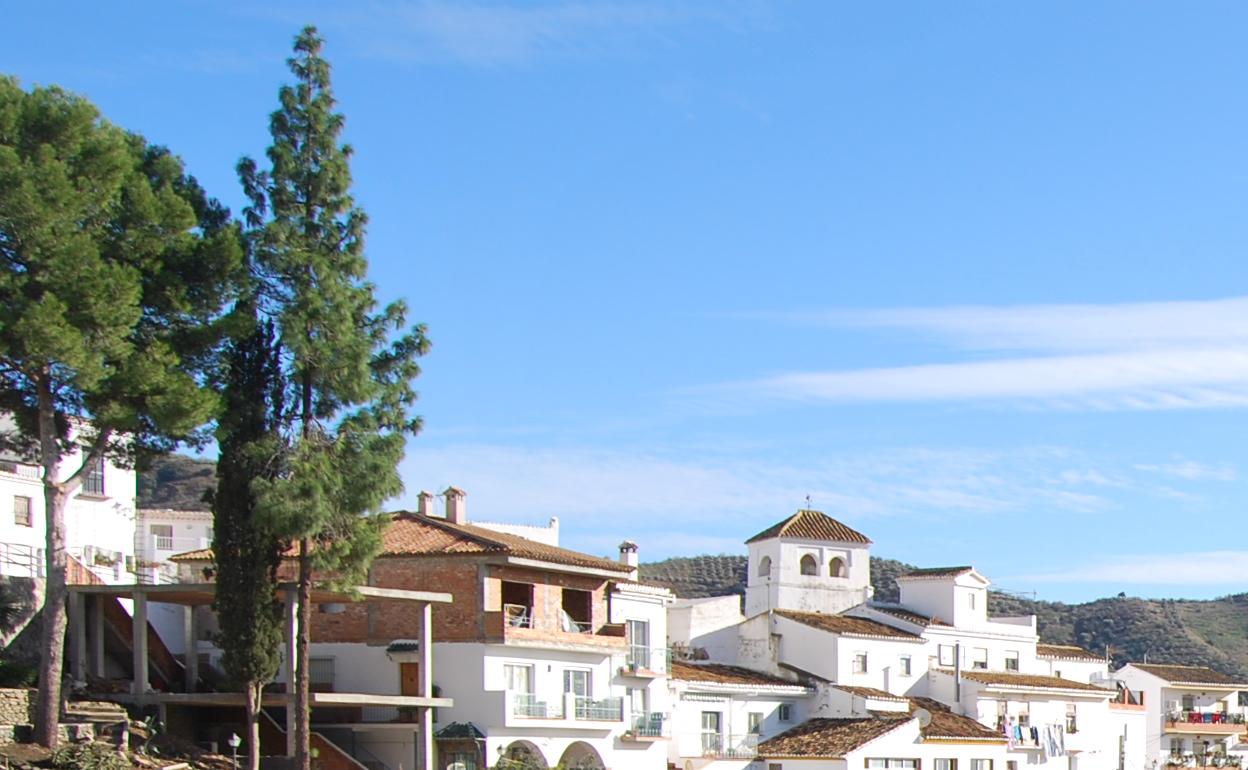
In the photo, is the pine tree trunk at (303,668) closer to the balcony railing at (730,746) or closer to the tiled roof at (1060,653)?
the balcony railing at (730,746)

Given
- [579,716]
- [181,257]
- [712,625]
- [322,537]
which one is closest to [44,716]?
[322,537]

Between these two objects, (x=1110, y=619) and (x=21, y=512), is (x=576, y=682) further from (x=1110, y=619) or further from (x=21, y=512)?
(x=1110, y=619)

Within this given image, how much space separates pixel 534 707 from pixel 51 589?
1582 centimetres

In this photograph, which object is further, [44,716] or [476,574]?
[476,574]

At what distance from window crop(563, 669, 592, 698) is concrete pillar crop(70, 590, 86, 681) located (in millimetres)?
14487

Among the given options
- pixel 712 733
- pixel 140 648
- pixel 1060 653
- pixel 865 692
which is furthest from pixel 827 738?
pixel 140 648

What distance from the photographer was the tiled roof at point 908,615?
273 ft

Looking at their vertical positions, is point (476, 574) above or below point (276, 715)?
above

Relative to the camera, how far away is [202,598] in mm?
54031

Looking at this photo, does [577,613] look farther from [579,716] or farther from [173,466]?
[173,466]

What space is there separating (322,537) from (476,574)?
23.1 feet

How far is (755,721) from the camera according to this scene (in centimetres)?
7056

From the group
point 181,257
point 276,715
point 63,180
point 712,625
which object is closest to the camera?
point 63,180

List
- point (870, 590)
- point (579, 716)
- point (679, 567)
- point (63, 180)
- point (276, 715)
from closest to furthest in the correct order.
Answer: point (63, 180), point (276, 715), point (579, 716), point (870, 590), point (679, 567)
